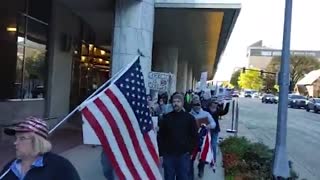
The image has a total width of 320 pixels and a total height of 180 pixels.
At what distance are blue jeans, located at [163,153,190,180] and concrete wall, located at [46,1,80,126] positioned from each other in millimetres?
10778

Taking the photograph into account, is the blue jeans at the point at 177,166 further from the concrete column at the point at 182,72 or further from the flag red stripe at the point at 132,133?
the concrete column at the point at 182,72

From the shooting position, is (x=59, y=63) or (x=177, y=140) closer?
(x=177, y=140)

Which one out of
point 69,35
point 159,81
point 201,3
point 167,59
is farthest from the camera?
point 167,59

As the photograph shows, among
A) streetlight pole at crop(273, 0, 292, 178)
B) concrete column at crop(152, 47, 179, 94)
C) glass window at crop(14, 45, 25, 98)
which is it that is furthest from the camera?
concrete column at crop(152, 47, 179, 94)

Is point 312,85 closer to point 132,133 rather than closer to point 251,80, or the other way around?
point 251,80

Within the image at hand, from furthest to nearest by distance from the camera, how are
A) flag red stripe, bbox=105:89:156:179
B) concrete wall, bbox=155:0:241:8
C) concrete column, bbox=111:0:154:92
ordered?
concrete wall, bbox=155:0:241:8, concrete column, bbox=111:0:154:92, flag red stripe, bbox=105:89:156:179

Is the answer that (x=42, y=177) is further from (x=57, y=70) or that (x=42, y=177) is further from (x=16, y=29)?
(x=57, y=70)

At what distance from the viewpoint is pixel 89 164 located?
37.6ft

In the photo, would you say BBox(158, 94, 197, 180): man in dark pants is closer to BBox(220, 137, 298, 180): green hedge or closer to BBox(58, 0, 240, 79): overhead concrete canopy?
BBox(220, 137, 298, 180): green hedge

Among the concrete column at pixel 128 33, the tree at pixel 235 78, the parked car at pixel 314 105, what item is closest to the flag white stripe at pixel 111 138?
the concrete column at pixel 128 33

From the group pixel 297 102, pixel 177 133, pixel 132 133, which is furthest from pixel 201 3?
pixel 297 102

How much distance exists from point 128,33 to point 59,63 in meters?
5.12

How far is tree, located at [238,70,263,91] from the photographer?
164875mm

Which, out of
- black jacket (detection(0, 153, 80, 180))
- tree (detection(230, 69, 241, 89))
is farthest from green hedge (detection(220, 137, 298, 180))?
tree (detection(230, 69, 241, 89))
